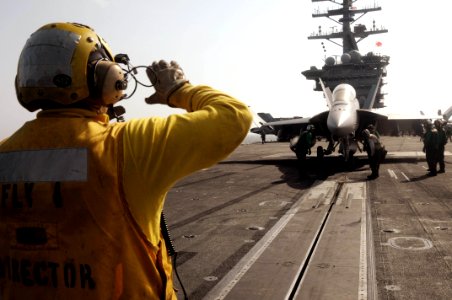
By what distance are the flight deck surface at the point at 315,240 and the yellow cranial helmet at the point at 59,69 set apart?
134 inches

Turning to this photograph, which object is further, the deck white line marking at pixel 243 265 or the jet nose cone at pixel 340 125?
the jet nose cone at pixel 340 125

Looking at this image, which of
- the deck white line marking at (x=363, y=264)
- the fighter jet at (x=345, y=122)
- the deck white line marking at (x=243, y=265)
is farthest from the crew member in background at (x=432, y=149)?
the deck white line marking at (x=243, y=265)

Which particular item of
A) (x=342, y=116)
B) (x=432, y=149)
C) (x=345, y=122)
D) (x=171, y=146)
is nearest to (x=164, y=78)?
(x=171, y=146)

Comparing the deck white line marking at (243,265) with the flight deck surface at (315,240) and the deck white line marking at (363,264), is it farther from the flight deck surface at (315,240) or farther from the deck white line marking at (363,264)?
the deck white line marking at (363,264)

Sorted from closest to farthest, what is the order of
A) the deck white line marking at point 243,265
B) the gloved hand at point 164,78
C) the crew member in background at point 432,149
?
the gloved hand at point 164,78
the deck white line marking at point 243,265
the crew member in background at point 432,149

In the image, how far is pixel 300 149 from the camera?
18719 millimetres

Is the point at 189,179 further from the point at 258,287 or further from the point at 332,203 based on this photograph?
the point at 258,287

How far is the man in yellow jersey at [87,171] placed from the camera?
1697 mm

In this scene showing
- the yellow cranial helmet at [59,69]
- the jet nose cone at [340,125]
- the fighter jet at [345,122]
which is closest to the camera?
the yellow cranial helmet at [59,69]

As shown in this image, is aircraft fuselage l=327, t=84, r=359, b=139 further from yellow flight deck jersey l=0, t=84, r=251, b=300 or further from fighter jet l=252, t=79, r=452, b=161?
yellow flight deck jersey l=0, t=84, r=251, b=300

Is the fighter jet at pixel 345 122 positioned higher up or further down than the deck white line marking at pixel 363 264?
higher up

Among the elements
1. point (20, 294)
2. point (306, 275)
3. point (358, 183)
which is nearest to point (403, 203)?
point (358, 183)

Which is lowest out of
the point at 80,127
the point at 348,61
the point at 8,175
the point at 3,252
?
the point at 3,252

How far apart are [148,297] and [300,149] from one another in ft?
56.9
